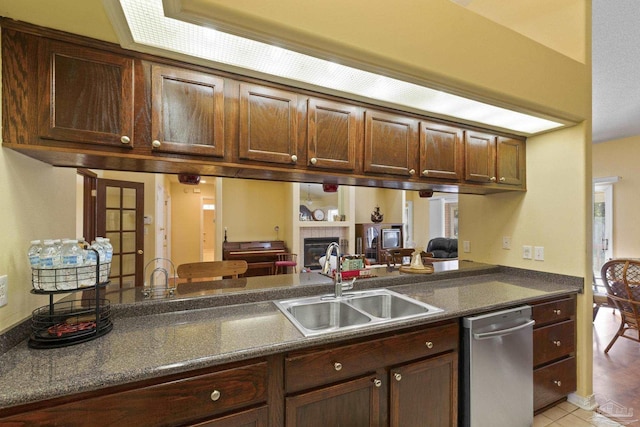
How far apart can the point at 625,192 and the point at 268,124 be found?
6676mm

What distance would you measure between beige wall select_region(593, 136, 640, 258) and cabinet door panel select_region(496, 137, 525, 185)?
4268 millimetres

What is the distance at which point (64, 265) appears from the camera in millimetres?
1132

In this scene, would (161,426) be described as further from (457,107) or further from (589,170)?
(589,170)

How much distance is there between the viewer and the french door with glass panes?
3740 millimetres

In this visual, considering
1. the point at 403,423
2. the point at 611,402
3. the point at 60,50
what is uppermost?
the point at 60,50

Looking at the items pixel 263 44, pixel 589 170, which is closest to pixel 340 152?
pixel 263 44

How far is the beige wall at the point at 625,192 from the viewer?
4.84 metres

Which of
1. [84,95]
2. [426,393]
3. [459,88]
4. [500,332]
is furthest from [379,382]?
[84,95]

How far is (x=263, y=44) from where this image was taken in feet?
4.17

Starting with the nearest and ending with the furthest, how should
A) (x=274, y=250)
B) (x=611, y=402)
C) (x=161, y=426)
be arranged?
(x=161, y=426) < (x=611, y=402) < (x=274, y=250)

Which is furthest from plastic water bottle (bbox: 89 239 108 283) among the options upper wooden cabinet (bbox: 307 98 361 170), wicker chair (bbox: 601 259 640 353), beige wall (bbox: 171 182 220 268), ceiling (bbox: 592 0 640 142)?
beige wall (bbox: 171 182 220 268)

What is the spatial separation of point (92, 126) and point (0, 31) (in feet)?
1.44

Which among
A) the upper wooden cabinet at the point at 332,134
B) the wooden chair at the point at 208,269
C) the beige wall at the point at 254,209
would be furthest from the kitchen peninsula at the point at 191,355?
the beige wall at the point at 254,209

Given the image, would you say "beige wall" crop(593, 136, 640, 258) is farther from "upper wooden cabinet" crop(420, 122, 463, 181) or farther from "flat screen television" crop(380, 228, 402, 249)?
"upper wooden cabinet" crop(420, 122, 463, 181)
